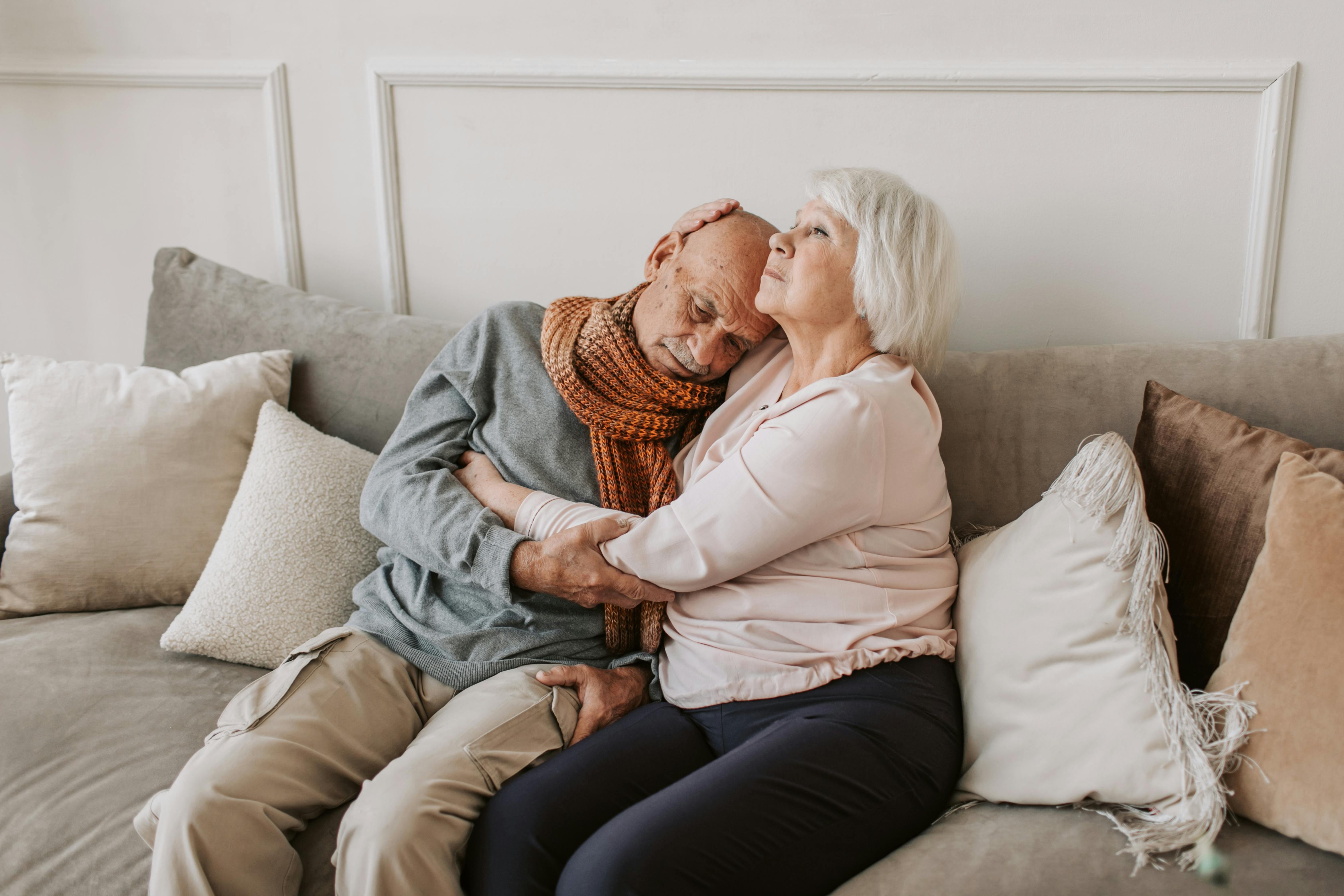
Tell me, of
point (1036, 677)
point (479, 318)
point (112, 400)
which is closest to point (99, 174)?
point (112, 400)

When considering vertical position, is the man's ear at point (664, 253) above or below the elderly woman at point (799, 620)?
above

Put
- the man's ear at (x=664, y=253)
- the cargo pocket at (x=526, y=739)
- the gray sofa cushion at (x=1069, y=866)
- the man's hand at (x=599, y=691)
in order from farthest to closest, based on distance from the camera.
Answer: the man's ear at (x=664, y=253), the man's hand at (x=599, y=691), the cargo pocket at (x=526, y=739), the gray sofa cushion at (x=1069, y=866)

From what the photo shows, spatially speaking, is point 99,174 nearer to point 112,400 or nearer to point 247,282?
point 247,282

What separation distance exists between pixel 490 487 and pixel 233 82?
1292 millimetres

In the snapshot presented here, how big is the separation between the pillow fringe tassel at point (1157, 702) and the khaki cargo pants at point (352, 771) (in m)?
0.77

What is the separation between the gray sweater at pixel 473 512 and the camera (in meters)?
1.38

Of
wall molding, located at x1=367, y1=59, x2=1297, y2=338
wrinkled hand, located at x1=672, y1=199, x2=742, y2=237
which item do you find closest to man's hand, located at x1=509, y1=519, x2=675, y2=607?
wrinkled hand, located at x1=672, y1=199, x2=742, y2=237

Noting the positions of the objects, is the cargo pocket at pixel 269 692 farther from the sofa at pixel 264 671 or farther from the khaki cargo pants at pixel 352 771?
the sofa at pixel 264 671

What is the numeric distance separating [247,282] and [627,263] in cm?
83

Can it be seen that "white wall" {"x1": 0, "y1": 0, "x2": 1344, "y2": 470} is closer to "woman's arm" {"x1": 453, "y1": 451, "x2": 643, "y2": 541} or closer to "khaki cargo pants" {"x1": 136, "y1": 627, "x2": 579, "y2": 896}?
"woman's arm" {"x1": 453, "y1": 451, "x2": 643, "y2": 541}

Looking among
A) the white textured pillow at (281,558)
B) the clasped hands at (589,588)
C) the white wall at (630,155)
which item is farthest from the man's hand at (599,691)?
the white wall at (630,155)

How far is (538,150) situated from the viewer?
75.8 inches

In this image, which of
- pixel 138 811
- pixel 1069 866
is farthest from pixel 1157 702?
pixel 138 811

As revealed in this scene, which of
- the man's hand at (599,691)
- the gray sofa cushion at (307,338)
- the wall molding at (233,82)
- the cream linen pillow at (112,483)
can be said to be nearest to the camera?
the man's hand at (599,691)
